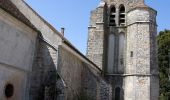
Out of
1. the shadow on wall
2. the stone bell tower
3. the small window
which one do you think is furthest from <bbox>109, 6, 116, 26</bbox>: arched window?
the small window

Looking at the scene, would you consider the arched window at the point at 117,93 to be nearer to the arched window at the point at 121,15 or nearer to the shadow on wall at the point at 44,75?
the arched window at the point at 121,15

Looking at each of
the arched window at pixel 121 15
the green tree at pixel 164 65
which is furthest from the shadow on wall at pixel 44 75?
the green tree at pixel 164 65

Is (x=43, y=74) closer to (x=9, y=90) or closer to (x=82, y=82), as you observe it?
(x=9, y=90)

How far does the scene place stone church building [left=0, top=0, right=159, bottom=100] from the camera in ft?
43.9

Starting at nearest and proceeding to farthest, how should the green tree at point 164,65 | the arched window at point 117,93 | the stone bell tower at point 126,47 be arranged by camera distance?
1. the stone bell tower at point 126,47
2. the arched window at point 117,93
3. the green tree at point 164,65

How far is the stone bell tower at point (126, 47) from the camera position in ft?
78.3

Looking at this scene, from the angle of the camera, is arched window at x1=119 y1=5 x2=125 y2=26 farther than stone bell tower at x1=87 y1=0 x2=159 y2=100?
Yes

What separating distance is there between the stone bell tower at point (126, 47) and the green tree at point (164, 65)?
11.3 metres

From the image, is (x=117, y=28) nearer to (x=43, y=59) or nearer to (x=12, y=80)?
(x=43, y=59)

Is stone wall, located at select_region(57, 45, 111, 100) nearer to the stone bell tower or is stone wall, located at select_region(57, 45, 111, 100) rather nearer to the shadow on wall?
the shadow on wall

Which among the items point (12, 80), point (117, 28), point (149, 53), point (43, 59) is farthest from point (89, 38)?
point (12, 80)

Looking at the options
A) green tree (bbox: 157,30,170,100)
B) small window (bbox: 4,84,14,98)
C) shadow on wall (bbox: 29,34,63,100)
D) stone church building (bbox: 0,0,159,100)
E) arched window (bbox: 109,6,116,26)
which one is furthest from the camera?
green tree (bbox: 157,30,170,100)

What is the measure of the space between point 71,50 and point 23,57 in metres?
3.68

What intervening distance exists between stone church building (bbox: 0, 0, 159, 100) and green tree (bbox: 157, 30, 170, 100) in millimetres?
11360
